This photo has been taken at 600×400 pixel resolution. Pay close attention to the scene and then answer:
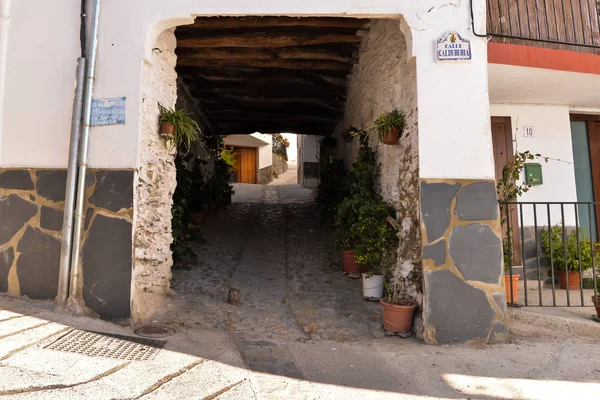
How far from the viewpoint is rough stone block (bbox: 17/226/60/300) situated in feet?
13.9

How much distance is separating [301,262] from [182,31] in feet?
12.0

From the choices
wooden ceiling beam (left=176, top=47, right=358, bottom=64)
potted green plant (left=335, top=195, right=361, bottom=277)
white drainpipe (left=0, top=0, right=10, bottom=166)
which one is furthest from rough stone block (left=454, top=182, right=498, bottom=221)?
white drainpipe (left=0, top=0, right=10, bottom=166)

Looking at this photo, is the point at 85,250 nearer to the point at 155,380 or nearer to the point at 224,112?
the point at 155,380

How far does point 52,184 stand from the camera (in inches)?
169

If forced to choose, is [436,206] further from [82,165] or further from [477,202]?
[82,165]

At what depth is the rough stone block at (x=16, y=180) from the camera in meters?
4.36

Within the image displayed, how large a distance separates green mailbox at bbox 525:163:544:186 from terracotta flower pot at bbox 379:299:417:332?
3180mm

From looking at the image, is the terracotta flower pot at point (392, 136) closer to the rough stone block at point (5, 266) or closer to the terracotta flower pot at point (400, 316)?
the terracotta flower pot at point (400, 316)

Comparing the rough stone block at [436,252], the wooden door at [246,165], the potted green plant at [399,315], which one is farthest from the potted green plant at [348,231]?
the wooden door at [246,165]

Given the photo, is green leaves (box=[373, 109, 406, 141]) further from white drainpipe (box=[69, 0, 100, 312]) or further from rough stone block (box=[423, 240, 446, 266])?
white drainpipe (box=[69, 0, 100, 312])

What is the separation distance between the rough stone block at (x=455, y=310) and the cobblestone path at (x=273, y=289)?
2.03 ft

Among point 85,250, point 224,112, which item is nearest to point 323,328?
point 85,250

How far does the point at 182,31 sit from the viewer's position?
5734 mm

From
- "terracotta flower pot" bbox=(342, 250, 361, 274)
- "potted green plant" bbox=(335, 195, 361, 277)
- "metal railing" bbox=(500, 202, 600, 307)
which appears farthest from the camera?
"terracotta flower pot" bbox=(342, 250, 361, 274)
